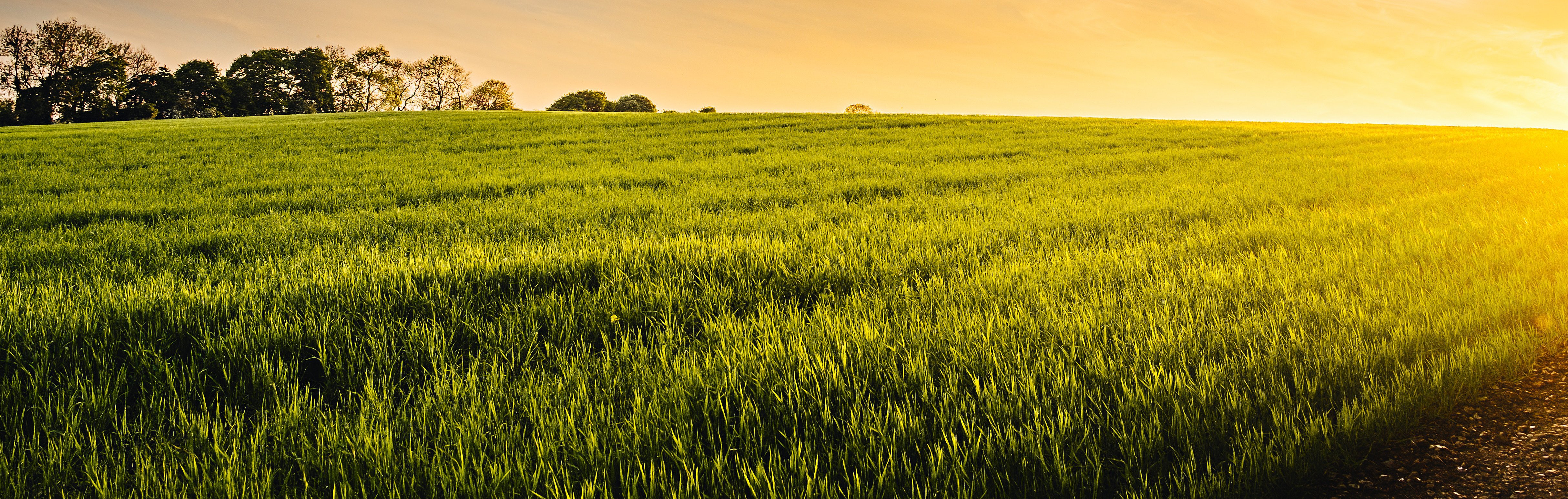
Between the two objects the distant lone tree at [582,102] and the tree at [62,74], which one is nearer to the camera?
the tree at [62,74]

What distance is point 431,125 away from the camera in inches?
844

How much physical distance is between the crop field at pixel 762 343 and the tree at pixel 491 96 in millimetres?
80505

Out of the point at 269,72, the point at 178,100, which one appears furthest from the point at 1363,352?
the point at 269,72

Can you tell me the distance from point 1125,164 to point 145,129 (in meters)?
29.7

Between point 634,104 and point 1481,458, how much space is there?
222ft

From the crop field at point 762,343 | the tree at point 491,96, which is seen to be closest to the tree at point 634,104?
the tree at point 491,96

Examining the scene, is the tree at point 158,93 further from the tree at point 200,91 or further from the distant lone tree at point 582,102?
the distant lone tree at point 582,102

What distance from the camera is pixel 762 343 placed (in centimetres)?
252

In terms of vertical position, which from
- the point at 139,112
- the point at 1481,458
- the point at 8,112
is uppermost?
the point at 139,112

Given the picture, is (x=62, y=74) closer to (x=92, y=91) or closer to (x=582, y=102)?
(x=92, y=91)

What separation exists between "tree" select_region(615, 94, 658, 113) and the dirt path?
211ft

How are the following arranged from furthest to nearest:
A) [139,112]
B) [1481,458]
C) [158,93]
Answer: [158,93] → [139,112] → [1481,458]

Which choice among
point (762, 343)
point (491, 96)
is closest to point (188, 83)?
point (491, 96)

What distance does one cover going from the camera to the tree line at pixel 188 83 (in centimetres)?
5012
